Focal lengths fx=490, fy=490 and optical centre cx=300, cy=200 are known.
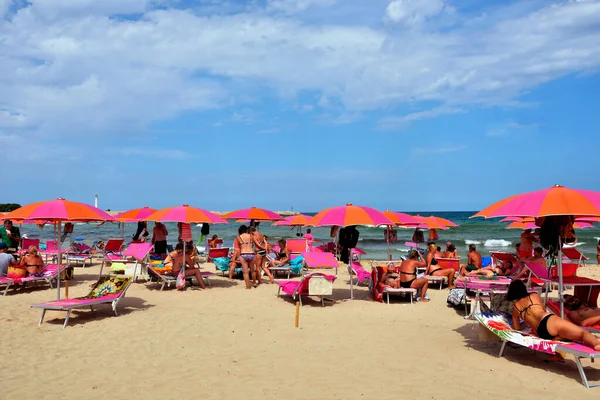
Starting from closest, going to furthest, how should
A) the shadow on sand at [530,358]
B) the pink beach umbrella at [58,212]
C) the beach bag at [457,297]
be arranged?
the shadow on sand at [530,358]
the pink beach umbrella at [58,212]
the beach bag at [457,297]

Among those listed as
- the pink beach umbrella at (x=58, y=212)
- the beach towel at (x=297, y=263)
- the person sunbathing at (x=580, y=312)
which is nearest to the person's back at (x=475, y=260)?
the beach towel at (x=297, y=263)

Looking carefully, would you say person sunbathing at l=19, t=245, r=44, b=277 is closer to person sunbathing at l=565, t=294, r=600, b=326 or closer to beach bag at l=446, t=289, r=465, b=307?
beach bag at l=446, t=289, r=465, b=307

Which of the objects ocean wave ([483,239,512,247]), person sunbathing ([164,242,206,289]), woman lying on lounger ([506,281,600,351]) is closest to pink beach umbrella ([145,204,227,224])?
person sunbathing ([164,242,206,289])

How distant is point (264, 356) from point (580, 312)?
404 cm

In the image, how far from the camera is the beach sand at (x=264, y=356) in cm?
484

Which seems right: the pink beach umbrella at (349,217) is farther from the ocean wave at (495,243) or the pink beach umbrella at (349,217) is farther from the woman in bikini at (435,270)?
the ocean wave at (495,243)

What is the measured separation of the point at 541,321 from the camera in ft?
18.1

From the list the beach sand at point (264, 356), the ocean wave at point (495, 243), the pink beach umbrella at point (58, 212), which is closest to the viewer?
the beach sand at point (264, 356)

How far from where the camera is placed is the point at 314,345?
6449mm

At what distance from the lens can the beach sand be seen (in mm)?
4844

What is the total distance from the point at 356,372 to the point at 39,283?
29.2 ft

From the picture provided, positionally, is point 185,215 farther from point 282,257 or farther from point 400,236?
point 400,236

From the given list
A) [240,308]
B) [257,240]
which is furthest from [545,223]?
[257,240]

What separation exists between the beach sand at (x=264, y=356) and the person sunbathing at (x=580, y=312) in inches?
24.5
